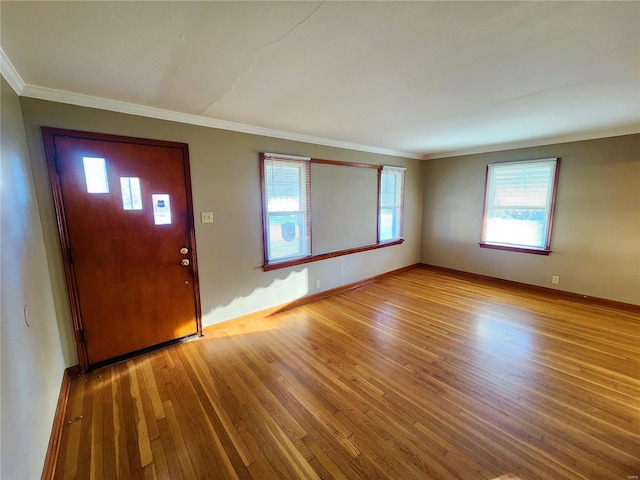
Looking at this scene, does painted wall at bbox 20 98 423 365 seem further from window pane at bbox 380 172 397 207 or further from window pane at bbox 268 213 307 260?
window pane at bbox 380 172 397 207

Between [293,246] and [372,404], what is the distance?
2189 mm

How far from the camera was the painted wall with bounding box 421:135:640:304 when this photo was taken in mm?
3393

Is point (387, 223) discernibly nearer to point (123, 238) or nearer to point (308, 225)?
point (308, 225)

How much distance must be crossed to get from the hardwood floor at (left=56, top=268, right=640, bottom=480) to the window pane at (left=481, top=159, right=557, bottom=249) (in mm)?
1472

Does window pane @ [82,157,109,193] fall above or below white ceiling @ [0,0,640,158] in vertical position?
below

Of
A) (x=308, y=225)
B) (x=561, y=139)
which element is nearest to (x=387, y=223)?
(x=308, y=225)

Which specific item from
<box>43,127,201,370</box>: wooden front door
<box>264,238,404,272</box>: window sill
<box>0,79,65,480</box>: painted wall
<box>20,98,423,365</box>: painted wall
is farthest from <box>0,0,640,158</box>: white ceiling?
<box>264,238,404,272</box>: window sill

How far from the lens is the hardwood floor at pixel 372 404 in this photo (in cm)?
151

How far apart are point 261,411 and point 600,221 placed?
4.75 metres

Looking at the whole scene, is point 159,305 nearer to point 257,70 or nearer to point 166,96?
point 166,96

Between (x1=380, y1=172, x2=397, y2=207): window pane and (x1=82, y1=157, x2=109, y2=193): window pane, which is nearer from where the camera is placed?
(x1=82, y1=157, x2=109, y2=193): window pane

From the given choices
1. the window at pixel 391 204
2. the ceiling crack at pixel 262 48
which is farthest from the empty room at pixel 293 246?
the window at pixel 391 204

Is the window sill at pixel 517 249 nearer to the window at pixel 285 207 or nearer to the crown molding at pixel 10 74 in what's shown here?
the window at pixel 285 207

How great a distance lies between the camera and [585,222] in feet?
12.1
